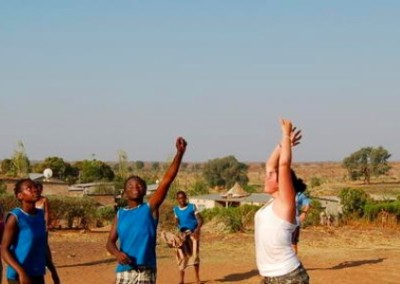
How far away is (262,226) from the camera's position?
4801 mm

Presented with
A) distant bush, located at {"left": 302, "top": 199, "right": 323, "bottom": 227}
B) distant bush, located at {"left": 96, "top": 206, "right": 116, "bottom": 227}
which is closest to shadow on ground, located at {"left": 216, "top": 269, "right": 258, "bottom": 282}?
distant bush, located at {"left": 302, "top": 199, "right": 323, "bottom": 227}

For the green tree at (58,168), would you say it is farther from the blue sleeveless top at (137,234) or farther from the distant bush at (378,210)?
the blue sleeveless top at (137,234)

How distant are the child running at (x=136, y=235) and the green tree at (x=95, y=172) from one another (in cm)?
5080

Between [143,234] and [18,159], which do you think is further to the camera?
[18,159]

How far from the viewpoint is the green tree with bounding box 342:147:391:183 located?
7025 cm

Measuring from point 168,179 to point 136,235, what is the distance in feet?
1.74

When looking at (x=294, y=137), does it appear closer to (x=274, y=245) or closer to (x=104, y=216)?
(x=274, y=245)

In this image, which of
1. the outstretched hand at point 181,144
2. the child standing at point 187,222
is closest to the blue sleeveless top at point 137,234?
the outstretched hand at point 181,144

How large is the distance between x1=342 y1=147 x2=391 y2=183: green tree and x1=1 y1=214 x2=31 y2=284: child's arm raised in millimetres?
65890

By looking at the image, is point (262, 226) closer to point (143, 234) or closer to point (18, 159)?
point (143, 234)

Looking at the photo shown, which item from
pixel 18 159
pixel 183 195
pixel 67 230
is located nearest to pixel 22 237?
pixel 183 195

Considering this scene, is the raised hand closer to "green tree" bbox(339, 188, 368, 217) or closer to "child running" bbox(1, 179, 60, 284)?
"child running" bbox(1, 179, 60, 284)

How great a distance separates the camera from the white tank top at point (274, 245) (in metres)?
4.71

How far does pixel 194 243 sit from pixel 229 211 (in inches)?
466
